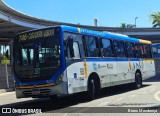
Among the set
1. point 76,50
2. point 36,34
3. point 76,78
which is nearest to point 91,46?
point 76,50

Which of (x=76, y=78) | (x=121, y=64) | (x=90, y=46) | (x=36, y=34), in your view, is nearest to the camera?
(x=36, y=34)

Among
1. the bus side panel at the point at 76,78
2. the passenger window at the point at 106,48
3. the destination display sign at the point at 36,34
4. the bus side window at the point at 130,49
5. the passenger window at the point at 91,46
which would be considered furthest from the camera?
the bus side window at the point at 130,49

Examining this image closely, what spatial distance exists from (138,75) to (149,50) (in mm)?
2997

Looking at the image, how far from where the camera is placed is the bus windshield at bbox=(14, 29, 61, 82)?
46.2ft

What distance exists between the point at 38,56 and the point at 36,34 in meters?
0.91

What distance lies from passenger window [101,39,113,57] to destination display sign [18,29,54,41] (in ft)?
12.6

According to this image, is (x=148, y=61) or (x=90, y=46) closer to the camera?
(x=90, y=46)

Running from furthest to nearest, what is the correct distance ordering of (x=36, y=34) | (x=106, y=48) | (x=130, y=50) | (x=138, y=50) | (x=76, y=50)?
(x=138, y=50)
(x=130, y=50)
(x=106, y=48)
(x=76, y=50)
(x=36, y=34)

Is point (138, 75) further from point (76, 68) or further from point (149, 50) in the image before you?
point (76, 68)

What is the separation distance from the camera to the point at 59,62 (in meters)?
14.0

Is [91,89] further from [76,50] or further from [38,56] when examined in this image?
[38,56]

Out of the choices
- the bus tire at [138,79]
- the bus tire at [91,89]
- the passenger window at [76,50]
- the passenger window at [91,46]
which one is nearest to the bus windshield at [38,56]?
the passenger window at [76,50]

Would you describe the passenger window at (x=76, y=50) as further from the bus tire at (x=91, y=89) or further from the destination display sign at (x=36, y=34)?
the bus tire at (x=91, y=89)

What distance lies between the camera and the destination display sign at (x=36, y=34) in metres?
14.4
